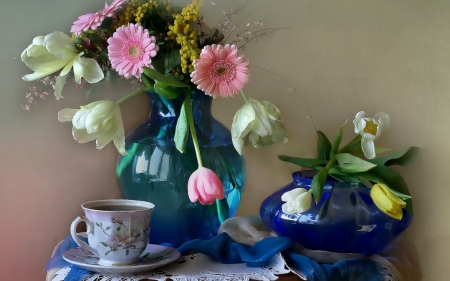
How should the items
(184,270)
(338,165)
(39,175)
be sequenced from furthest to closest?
(39,175)
(338,165)
(184,270)

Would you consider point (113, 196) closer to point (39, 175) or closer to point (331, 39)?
point (39, 175)

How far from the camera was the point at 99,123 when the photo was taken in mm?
719

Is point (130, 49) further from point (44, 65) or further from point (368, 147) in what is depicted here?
point (368, 147)

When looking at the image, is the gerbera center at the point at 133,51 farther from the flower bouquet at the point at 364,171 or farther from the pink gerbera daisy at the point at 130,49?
the flower bouquet at the point at 364,171

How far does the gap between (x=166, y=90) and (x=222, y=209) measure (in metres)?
0.25

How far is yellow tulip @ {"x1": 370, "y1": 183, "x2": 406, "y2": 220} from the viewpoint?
2.23 ft

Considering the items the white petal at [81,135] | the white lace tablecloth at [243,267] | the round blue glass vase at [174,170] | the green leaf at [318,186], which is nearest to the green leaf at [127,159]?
the round blue glass vase at [174,170]

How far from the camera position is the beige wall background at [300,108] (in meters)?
0.90

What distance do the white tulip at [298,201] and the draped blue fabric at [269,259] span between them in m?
0.05

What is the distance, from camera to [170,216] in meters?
0.82

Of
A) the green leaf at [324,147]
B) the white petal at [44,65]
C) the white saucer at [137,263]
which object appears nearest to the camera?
the white saucer at [137,263]

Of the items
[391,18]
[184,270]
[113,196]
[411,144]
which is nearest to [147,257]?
[184,270]

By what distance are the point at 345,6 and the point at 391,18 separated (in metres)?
0.10

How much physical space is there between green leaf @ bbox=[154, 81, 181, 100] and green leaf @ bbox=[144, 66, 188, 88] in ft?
0.05
